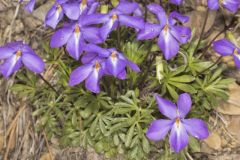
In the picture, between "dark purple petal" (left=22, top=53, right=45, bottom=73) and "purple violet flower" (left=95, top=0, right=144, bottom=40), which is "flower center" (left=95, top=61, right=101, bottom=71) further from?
"dark purple petal" (left=22, top=53, right=45, bottom=73)

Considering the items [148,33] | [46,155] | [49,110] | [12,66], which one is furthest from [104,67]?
[46,155]

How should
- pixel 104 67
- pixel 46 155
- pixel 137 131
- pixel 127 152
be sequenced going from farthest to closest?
1. pixel 46 155
2. pixel 127 152
3. pixel 137 131
4. pixel 104 67

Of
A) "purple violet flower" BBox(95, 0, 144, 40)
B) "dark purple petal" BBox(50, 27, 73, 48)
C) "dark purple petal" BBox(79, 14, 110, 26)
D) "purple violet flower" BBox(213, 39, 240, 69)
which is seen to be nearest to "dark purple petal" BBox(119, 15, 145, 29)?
"purple violet flower" BBox(95, 0, 144, 40)

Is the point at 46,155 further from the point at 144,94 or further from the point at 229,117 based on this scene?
the point at 229,117

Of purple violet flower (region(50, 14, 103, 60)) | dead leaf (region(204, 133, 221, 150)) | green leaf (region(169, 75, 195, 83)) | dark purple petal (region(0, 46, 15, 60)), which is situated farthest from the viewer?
dead leaf (region(204, 133, 221, 150))

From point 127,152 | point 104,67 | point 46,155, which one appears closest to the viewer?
point 104,67

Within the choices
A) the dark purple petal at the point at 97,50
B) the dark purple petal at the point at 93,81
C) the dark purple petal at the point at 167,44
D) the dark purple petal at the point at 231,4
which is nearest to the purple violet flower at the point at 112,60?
the dark purple petal at the point at 97,50

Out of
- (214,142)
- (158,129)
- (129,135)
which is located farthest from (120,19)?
(214,142)

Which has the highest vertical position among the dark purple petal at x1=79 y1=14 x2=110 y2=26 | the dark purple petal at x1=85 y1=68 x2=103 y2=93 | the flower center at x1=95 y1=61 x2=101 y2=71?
the dark purple petal at x1=79 y1=14 x2=110 y2=26
